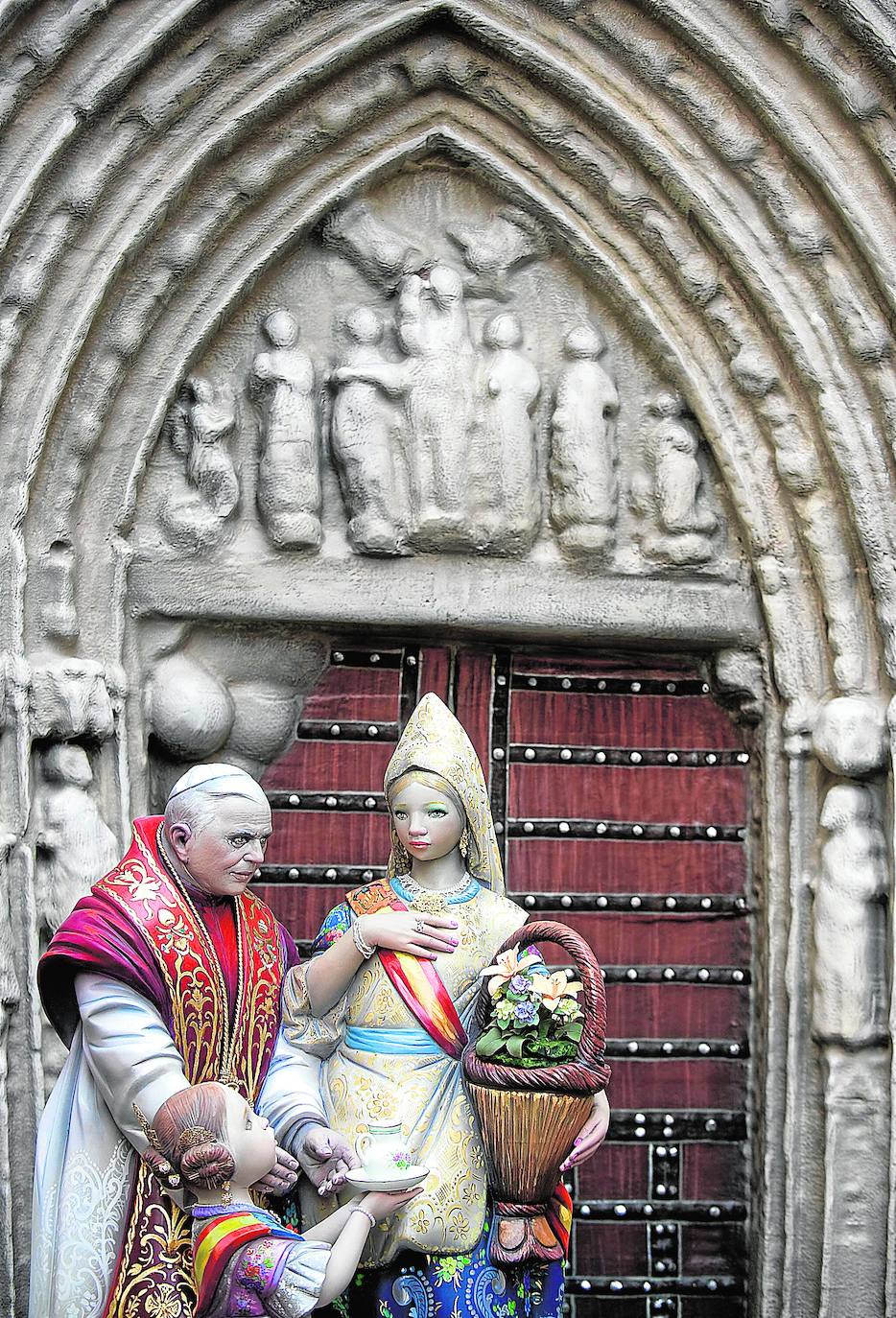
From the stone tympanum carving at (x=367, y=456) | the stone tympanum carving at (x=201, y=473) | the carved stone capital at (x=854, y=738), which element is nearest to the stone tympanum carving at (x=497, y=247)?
the stone tympanum carving at (x=367, y=456)

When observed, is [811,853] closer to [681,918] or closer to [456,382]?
[681,918]

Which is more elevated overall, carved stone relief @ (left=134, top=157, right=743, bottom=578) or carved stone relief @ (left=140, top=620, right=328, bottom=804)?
carved stone relief @ (left=134, top=157, right=743, bottom=578)

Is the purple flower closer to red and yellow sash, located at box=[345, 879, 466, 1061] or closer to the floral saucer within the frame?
red and yellow sash, located at box=[345, 879, 466, 1061]

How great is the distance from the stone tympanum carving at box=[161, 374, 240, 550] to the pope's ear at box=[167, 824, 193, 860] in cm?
121

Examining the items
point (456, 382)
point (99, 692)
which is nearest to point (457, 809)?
point (99, 692)

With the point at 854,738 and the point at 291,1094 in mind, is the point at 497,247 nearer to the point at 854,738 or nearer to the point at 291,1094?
the point at 854,738

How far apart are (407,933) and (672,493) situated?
1488 millimetres

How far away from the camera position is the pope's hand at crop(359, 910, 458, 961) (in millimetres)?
3174

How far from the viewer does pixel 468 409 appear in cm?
416

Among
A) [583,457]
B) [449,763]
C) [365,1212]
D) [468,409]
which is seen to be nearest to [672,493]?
[583,457]

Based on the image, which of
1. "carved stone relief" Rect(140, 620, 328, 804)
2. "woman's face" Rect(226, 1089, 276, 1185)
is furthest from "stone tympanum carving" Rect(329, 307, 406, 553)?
"woman's face" Rect(226, 1089, 276, 1185)

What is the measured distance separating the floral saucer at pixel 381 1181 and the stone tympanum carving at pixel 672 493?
1802 millimetres

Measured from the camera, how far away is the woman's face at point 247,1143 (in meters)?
2.84

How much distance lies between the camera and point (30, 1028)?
3.78 metres
